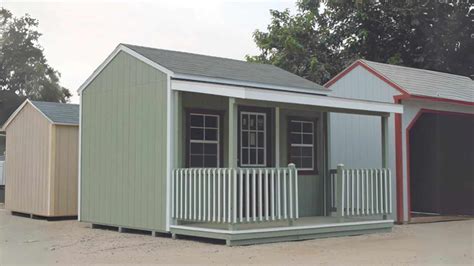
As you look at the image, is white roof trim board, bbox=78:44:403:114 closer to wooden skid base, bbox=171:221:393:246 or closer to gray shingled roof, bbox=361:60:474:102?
gray shingled roof, bbox=361:60:474:102

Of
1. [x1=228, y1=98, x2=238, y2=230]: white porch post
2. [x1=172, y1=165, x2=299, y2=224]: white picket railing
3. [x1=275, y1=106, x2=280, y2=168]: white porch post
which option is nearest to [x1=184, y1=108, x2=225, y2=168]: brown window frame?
[x1=172, y1=165, x2=299, y2=224]: white picket railing

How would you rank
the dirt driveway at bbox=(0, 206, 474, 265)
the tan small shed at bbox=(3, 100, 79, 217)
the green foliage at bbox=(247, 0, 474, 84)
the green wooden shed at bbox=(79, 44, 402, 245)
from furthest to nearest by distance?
the green foliage at bbox=(247, 0, 474, 84), the tan small shed at bbox=(3, 100, 79, 217), the green wooden shed at bbox=(79, 44, 402, 245), the dirt driveway at bbox=(0, 206, 474, 265)

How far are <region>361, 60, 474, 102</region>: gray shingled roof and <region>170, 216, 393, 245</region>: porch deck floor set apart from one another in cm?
346

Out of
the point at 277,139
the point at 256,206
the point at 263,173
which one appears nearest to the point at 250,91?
the point at 263,173

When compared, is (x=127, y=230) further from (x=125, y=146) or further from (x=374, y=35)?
(x=374, y=35)

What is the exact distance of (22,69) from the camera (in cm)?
4688

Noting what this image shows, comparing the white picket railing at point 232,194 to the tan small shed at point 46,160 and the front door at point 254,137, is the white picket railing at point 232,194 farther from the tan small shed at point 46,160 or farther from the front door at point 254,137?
the tan small shed at point 46,160

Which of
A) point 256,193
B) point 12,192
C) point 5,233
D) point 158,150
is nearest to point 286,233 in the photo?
point 256,193

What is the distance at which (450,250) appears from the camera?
9445 mm

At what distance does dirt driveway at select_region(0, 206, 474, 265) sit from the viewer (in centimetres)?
838

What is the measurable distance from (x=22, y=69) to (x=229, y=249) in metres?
41.6

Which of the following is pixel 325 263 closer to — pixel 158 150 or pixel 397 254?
pixel 397 254

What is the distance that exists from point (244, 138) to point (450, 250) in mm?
4327

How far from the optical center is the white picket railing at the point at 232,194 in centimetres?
966
